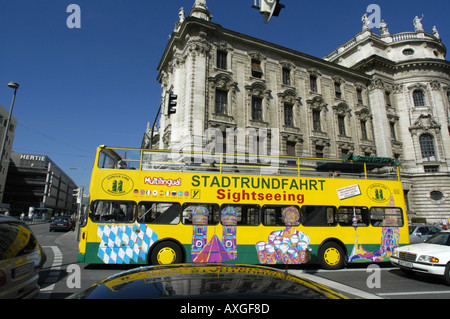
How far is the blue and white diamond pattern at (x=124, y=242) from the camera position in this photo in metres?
8.53

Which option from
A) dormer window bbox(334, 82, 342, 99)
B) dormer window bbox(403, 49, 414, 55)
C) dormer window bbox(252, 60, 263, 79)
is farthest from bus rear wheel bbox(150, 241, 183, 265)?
dormer window bbox(403, 49, 414, 55)

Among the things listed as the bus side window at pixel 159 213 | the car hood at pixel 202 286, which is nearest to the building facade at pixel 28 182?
the bus side window at pixel 159 213

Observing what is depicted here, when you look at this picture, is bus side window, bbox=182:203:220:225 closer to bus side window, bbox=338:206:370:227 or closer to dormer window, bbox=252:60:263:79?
bus side window, bbox=338:206:370:227

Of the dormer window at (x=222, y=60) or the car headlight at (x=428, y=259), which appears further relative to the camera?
the dormer window at (x=222, y=60)

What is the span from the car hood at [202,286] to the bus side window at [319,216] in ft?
23.8

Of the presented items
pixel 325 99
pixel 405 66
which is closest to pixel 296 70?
pixel 325 99

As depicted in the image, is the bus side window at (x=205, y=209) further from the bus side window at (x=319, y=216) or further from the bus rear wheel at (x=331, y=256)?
the bus rear wheel at (x=331, y=256)

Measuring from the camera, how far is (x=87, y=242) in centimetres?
853

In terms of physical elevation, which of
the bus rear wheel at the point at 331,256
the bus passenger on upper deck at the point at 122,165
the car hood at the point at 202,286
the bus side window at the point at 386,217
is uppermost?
the bus passenger on upper deck at the point at 122,165

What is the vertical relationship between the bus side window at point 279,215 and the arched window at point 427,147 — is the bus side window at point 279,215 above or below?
below

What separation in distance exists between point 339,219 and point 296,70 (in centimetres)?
2314

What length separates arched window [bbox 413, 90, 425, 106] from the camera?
35975 millimetres

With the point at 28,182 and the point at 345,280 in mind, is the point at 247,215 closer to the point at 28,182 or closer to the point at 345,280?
the point at 345,280
